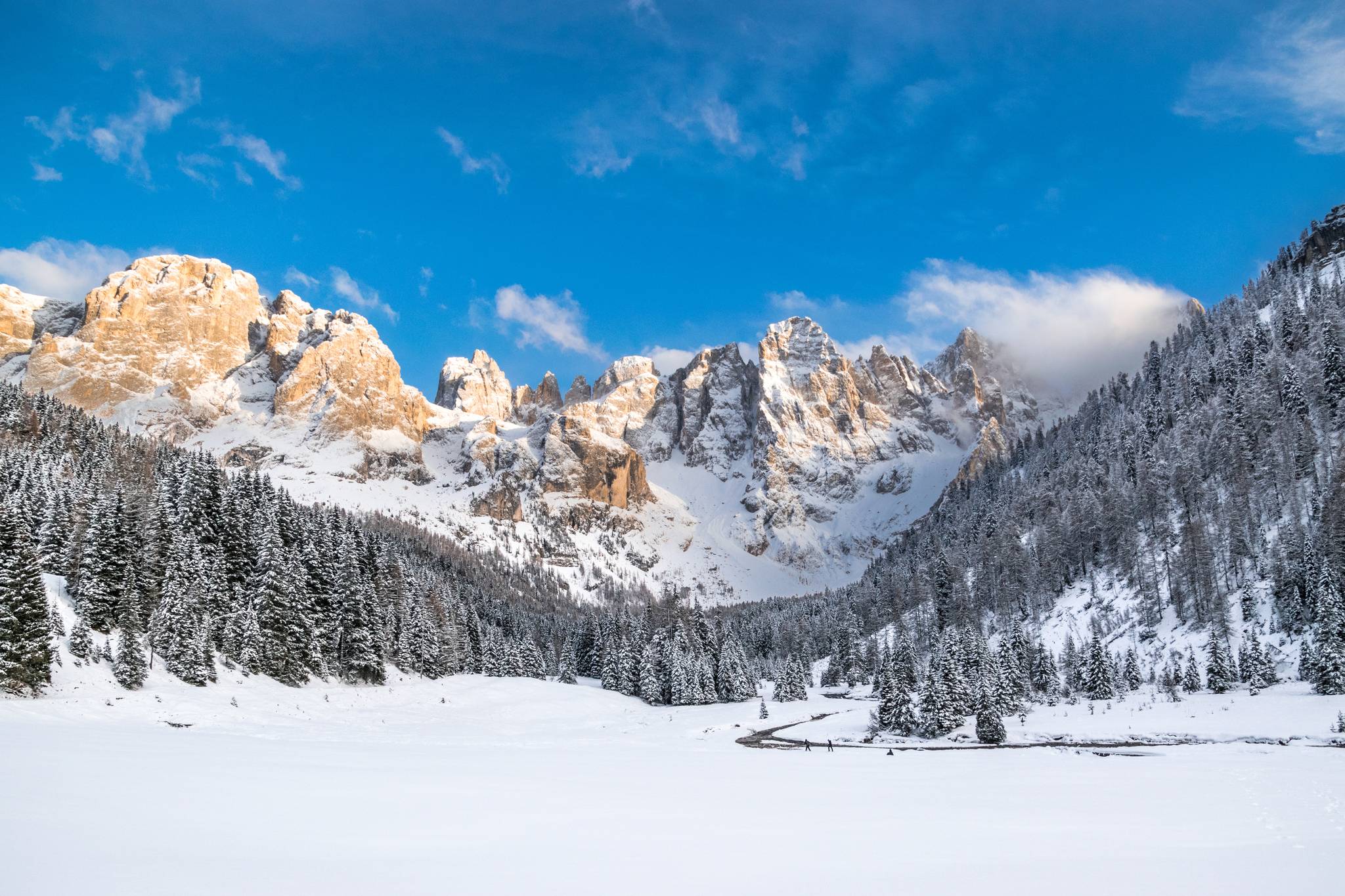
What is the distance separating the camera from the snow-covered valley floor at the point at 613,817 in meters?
10.8

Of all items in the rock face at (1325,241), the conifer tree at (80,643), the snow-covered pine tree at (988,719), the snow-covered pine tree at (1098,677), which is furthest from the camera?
the rock face at (1325,241)

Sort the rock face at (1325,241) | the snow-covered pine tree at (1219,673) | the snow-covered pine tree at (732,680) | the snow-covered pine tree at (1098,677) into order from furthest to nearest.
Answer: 1. the rock face at (1325,241)
2. the snow-covered pine tree at (732,680)
3. the snow-covered pine tree at (1098,677)
4. the snow-covered pine tree at (1219,673)

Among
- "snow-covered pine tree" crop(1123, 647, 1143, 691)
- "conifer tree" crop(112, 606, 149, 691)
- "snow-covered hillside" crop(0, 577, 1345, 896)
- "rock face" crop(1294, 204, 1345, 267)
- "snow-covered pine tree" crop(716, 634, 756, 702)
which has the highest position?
"rock face" crop(1294, 204, 1345, 267)

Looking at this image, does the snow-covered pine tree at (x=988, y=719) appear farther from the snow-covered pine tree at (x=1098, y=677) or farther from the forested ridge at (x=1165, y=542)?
the snow-covered pine tree at (x=1098, y=677)

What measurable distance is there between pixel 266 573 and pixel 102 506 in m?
13.1

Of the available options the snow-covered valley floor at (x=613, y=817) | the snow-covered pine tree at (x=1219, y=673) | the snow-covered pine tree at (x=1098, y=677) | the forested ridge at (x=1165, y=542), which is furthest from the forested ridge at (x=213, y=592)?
the snow-covered pine tree at (x=1219, y=673)

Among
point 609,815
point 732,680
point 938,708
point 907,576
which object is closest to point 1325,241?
point 907,576

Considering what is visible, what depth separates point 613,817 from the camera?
17.3 meters

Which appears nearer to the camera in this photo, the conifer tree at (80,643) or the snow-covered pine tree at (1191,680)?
the conifer tree at (80,643)

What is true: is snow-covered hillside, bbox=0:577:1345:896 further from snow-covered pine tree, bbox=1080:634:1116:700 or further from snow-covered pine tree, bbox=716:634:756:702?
snow-covered pine tree, bbox=716:634:756:702

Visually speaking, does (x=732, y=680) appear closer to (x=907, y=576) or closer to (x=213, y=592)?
(x=213, y=592)

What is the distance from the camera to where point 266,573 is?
62562mm

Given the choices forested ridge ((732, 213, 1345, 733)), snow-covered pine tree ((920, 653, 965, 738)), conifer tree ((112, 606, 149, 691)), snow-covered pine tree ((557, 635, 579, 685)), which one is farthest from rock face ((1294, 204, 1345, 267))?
conifer tree ((112, 606, 149, 691))

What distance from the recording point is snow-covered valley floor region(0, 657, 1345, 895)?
1084 cm
